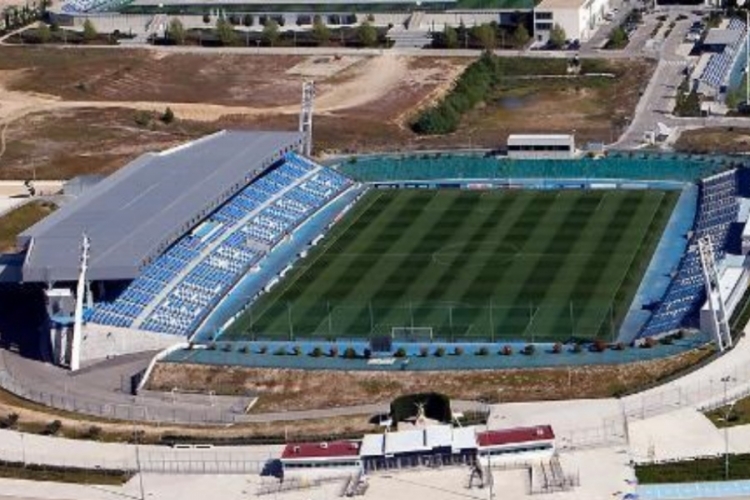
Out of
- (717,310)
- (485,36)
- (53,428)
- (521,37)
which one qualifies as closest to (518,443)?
(717,310)

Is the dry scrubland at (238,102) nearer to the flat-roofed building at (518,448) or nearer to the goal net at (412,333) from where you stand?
the goal net at (412,333)

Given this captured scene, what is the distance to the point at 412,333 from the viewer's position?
70375 millimetres

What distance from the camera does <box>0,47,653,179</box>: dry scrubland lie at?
101m

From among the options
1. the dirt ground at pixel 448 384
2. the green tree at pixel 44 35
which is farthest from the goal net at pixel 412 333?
the green tree at pixel 44 35

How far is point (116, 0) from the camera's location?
143 metres

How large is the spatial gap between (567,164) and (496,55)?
27836mm

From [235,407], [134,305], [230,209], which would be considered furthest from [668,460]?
[230,209]

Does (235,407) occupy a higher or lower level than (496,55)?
lower

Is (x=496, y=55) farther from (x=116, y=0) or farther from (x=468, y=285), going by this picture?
(x=468, y=285)

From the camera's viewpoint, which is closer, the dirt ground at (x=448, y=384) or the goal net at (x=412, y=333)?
the dirt ground at (x=448, y=384)

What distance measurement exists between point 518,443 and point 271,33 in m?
75.2

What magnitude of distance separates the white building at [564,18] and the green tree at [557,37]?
0.75 m

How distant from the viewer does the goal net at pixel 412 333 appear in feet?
229

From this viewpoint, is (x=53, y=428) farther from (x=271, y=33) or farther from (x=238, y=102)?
(x=271, y=33)
